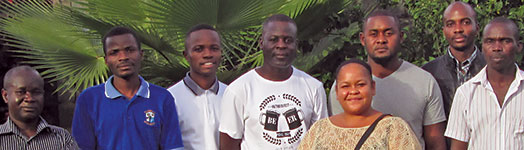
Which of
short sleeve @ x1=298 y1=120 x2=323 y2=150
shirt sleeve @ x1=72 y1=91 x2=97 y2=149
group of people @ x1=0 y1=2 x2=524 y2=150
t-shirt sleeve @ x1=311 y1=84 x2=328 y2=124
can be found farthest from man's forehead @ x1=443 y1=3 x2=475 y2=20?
shirt sleeve @ x1=72 y1=91 x2=97 y2=149

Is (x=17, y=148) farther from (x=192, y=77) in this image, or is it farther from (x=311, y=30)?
(x=311, y=30)

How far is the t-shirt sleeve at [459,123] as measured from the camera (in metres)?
3.70

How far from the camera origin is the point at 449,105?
4129 millimetres

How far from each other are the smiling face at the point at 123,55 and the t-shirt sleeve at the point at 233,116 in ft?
1.81

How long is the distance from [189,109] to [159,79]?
159 centimetres

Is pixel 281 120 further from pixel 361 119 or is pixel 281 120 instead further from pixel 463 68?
pixel 463 68

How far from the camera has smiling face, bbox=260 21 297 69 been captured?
388 cm

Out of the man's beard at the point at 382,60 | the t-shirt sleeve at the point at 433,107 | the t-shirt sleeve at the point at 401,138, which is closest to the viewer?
the t-shirt sleeve at the point at 401,138

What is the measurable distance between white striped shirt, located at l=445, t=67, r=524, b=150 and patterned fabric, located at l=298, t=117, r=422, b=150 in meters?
0.55

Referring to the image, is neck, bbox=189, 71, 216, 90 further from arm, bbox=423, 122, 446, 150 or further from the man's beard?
arm, bbox=423, 122, 446, 150

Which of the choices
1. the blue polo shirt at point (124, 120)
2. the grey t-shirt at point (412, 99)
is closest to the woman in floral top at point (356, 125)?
the grey t-shirt at point (412, 99)

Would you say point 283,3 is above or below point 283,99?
above

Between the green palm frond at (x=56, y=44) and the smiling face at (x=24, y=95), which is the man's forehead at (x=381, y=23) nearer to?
the smiling face at (x=24, y=95)

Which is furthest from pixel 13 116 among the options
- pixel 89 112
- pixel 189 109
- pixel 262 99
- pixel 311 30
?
pixel 311 30
